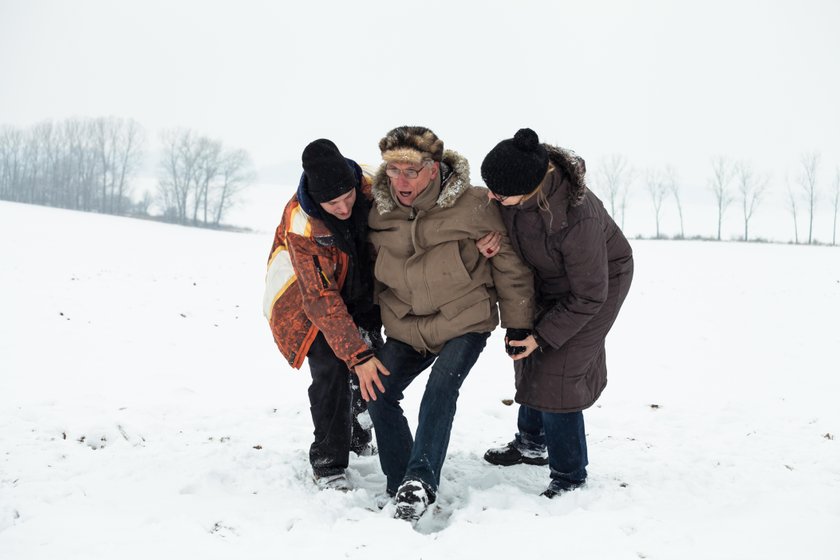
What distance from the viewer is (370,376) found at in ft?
10.5

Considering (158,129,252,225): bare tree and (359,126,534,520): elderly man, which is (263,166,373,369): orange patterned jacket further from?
(158,129,252,225): bare tree

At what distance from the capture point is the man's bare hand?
10.5ft

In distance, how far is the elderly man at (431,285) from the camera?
3.14 metres

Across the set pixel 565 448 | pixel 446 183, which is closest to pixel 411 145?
pixel 446 183

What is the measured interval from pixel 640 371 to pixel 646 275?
1134 centimetres

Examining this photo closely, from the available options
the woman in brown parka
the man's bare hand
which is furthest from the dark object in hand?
the man's bare hand

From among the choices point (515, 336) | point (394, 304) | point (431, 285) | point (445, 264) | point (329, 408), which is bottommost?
point (329, 408)

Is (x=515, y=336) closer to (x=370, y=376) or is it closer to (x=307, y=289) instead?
(x=370, y=376)

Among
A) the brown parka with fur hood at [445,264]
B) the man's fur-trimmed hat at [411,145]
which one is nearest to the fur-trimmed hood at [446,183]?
the brown parka with fur hood at [445,264]

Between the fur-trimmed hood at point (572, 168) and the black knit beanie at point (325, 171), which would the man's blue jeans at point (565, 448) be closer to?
the fur-trimmed hood at point (572, 168)

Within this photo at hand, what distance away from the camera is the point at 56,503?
118 inches

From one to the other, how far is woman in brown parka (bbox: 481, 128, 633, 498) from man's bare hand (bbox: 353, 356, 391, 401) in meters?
0.71

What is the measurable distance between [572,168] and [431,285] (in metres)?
0.93

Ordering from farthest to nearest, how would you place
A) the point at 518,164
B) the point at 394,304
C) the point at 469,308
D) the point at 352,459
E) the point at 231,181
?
the point at 231,181 < the point at 352,459 < the point at 394,304 < the point at 469,308 < the point at 518,164
